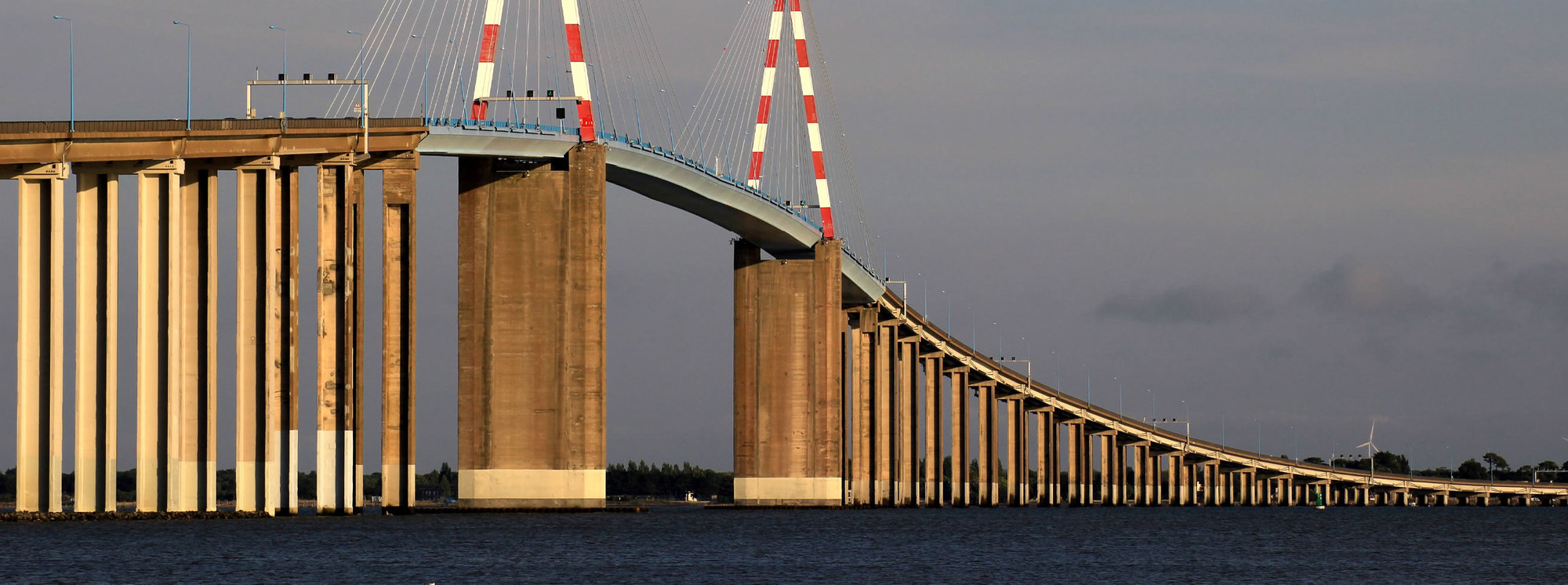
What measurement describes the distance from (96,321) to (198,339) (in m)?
3.12

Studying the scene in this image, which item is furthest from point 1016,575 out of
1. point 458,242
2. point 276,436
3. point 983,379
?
point 983,379

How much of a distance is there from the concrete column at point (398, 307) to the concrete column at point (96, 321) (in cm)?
1276

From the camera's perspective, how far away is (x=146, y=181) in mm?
58906

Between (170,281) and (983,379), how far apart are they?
347 ft

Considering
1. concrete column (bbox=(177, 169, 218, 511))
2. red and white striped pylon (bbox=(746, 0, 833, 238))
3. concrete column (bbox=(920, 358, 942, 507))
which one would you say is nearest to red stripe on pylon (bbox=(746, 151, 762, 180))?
red and white striped pylon (bbox=(746, 0, 833, 238))

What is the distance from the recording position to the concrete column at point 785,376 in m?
113

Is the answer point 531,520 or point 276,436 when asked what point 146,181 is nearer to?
point 276,436

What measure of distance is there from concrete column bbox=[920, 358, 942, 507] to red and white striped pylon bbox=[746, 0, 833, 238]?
2604 cm

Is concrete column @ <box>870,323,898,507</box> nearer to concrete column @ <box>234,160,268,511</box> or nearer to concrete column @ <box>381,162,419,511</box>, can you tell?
concrete column @ <box>381,162,419,511</box>

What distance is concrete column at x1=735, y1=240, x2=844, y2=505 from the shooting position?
113000mm

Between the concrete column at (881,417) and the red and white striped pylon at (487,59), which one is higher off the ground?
the red and white striped pylon at (487,59)

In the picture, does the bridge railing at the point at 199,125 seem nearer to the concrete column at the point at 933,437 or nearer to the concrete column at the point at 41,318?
the concrete column at the point at 41,318

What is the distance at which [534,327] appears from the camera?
7862cm

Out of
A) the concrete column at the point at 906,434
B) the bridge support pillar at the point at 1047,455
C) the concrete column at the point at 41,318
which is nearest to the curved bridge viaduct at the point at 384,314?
the concrete column at the point at 41,318
